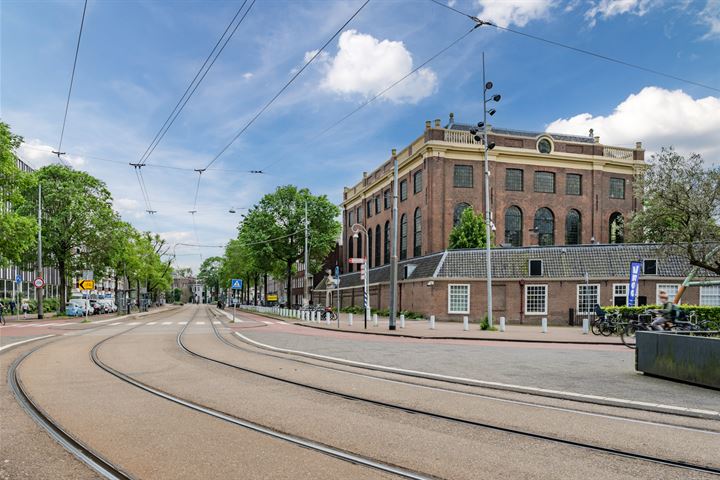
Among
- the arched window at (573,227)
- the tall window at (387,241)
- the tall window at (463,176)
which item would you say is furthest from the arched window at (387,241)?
the arched window at (573,227)

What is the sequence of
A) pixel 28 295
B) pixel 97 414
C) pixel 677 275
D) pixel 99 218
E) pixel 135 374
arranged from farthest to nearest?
pixel 28 295, pixel 99 218, pixel 677 275, pixel 135 374, pixel 97 414

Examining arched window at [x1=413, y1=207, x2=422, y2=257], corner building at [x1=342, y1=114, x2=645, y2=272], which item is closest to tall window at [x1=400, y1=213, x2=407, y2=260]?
corner building at [x1=342, y1=114, x2=645, y2=272]

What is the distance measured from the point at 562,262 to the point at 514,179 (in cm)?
1844

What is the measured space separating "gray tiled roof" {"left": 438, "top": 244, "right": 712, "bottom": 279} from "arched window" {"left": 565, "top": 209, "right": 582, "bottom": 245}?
60.1 ft

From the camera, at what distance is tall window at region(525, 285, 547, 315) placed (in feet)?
114

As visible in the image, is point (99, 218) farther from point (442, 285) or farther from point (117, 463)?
point (117, 463)

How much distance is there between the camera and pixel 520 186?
51.5 metres

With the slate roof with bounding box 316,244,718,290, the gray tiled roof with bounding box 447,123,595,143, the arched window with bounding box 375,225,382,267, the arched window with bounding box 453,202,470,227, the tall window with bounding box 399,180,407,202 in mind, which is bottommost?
the slate roof with bounding box 316,244,718,290

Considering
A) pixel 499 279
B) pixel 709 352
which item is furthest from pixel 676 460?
pixel 499 279

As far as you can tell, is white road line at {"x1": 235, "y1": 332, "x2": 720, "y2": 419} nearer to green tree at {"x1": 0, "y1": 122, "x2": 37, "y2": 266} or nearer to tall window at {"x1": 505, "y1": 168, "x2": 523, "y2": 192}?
green tree at {"x1": 0, "y1": 122, "x2": 37, "y2": 266}

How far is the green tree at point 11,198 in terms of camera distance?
29.0m

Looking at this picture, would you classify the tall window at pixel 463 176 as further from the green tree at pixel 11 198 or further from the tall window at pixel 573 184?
the green tree at pixel 11 198

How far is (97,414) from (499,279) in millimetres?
30982

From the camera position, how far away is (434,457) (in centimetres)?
538
